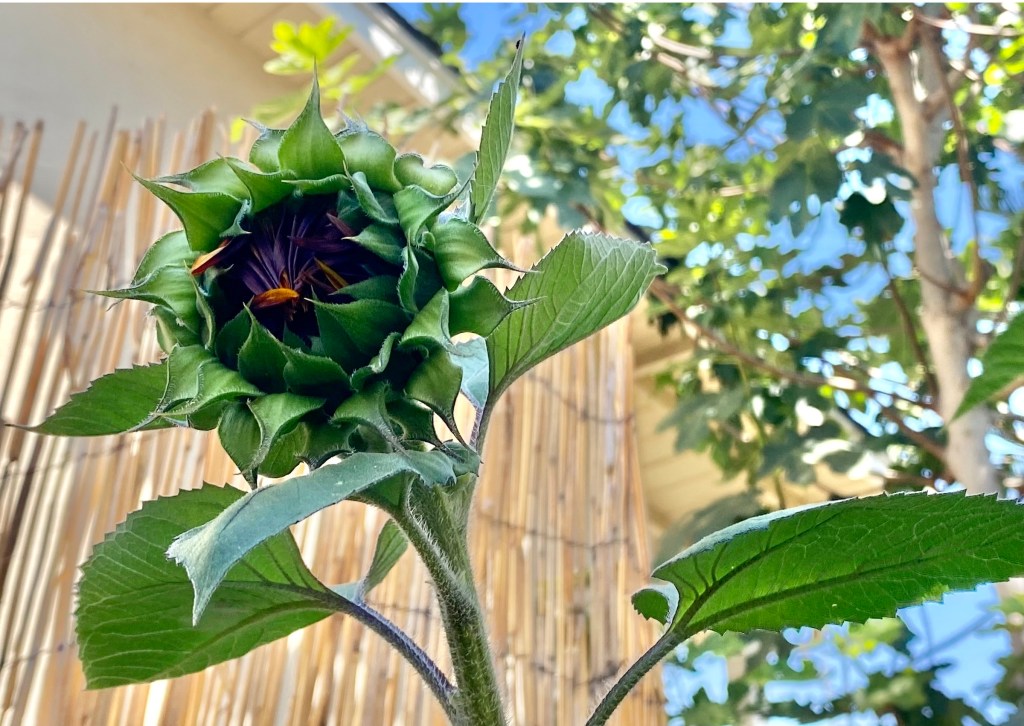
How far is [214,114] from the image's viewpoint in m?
0.96

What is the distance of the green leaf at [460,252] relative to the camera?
11.6 inches

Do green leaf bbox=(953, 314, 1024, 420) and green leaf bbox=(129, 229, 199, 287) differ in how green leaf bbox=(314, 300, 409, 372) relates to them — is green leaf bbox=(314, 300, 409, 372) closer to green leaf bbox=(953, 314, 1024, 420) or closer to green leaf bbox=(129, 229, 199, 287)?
green leaf bbox=(129, 229, 199, 287)

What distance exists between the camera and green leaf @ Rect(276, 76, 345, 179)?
1.00ft

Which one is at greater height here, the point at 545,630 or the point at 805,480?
the point at 805,480

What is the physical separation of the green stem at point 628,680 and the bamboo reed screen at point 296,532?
33 centimetres

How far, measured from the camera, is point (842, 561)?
12.7 inches

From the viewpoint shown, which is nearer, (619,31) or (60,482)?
(60,482)

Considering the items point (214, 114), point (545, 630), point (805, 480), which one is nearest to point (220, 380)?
point (545, 630)

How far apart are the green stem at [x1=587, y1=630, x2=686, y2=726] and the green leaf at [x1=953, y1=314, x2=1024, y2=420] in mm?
227

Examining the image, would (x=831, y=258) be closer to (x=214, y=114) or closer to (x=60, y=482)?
(x=214, y=114)

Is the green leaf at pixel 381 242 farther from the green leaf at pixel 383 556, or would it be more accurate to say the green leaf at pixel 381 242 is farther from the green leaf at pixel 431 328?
the green leaf at pixel 383 556

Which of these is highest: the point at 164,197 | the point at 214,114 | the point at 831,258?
the point at 831,258

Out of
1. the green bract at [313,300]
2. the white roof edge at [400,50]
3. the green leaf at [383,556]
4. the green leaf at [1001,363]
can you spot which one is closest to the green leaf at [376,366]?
the green bract at [313,300]

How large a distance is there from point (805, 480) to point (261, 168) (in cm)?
90
